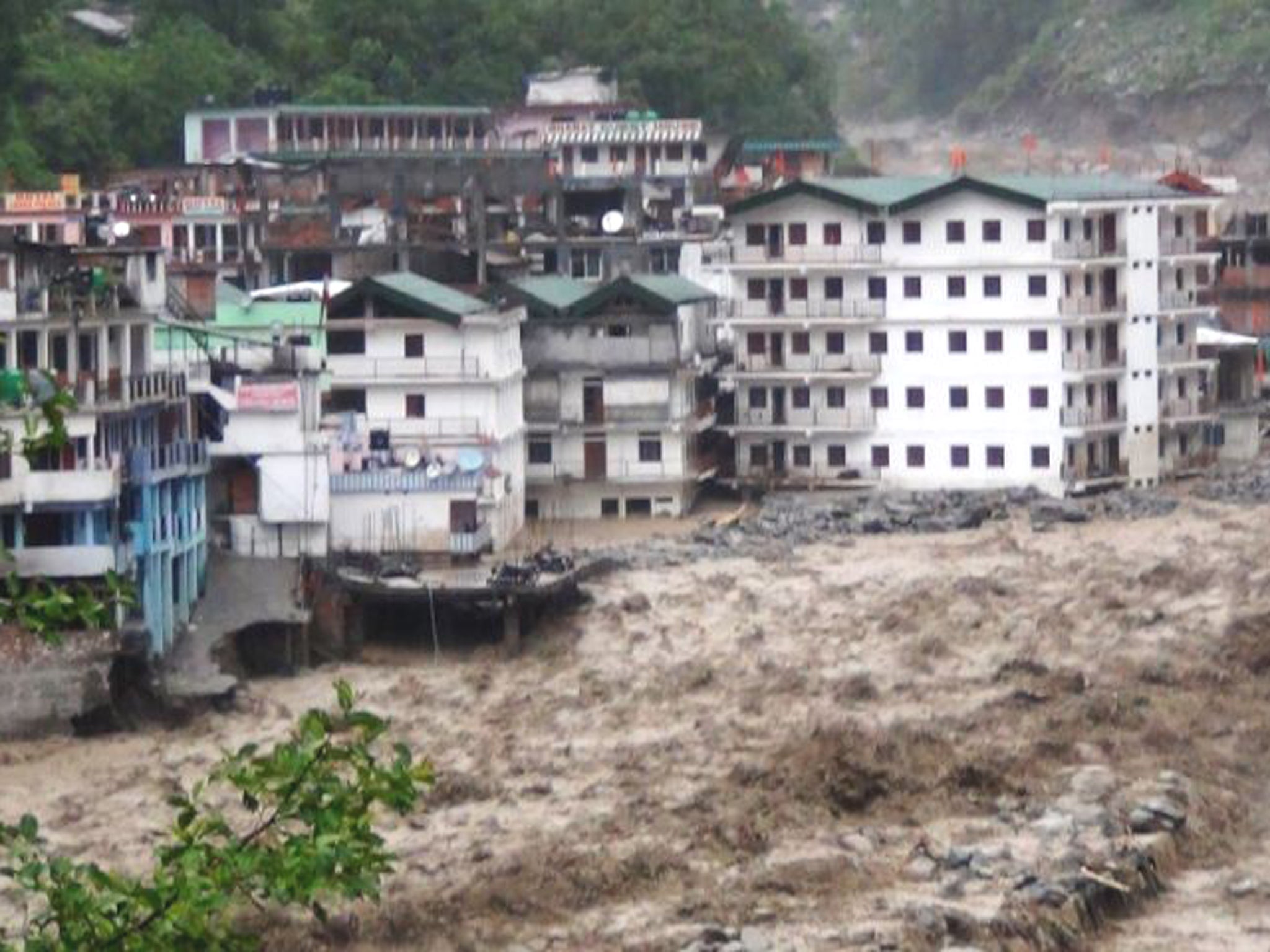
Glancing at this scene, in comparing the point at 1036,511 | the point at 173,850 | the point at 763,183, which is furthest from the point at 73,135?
the point at 173,850

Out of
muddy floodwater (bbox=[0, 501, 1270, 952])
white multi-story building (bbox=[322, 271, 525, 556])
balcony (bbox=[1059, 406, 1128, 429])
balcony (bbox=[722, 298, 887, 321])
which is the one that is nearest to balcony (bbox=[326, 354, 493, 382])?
white multi-story building (bbox=[322, 271, 525, 556])

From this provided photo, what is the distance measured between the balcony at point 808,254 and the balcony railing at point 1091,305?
282 cm

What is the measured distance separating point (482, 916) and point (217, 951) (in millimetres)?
15771

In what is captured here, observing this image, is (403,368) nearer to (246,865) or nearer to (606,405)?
(606,405)

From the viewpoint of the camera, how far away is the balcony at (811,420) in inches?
2370

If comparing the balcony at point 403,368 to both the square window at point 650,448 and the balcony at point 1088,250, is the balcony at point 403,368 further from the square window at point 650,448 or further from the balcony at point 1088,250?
the balcony at point 1088,250

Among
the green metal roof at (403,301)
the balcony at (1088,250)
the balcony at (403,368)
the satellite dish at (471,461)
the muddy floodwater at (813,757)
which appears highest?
the balcony at (1088,250)

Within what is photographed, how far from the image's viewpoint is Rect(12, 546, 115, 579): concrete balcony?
41406mm

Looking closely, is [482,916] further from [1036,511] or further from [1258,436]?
[1258,436]

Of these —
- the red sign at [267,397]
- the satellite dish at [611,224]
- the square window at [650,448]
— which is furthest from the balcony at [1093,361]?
the red sign at [267,397]

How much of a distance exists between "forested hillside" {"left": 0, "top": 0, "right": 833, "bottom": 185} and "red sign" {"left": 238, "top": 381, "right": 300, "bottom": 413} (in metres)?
23.9

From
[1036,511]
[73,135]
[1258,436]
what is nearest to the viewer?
[1036,511]

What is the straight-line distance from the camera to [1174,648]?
44.1 meters

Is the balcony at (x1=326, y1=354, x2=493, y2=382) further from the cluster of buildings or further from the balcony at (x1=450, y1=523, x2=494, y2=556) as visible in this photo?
the balcony at (x1=450, y1=523, x2=494, y2=556)
